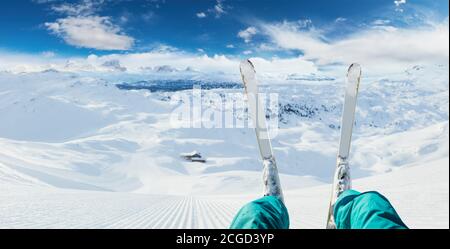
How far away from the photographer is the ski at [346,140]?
1.77 m

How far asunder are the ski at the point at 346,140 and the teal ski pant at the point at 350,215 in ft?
1.00

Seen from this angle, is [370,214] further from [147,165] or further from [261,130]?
[147,165]

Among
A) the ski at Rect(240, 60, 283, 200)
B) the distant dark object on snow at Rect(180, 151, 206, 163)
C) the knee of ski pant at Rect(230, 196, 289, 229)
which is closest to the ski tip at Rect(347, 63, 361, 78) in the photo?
the ski at Rect(240, 60, 283, 200)

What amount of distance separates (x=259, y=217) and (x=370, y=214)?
0.34 metres

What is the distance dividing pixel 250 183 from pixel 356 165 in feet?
115

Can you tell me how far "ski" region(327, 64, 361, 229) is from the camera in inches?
69.9

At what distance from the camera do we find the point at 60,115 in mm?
25828

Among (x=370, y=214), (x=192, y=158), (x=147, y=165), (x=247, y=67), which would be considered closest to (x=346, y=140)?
(x=247, y=67)

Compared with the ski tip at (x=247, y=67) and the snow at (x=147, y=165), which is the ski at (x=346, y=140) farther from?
the ski tip at (x=247, y=67)

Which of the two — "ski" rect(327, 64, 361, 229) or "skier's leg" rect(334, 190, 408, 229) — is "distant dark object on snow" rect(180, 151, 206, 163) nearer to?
"ski" rect(327, 64, 361, 229)

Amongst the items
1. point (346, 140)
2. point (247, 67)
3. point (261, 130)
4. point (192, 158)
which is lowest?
point (346, 140)

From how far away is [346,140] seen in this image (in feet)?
6.96

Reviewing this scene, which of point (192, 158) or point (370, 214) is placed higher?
point (192, 158)

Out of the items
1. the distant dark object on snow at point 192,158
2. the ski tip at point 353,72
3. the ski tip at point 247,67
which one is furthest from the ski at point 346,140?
the distant dark object on snow at point 192,158
